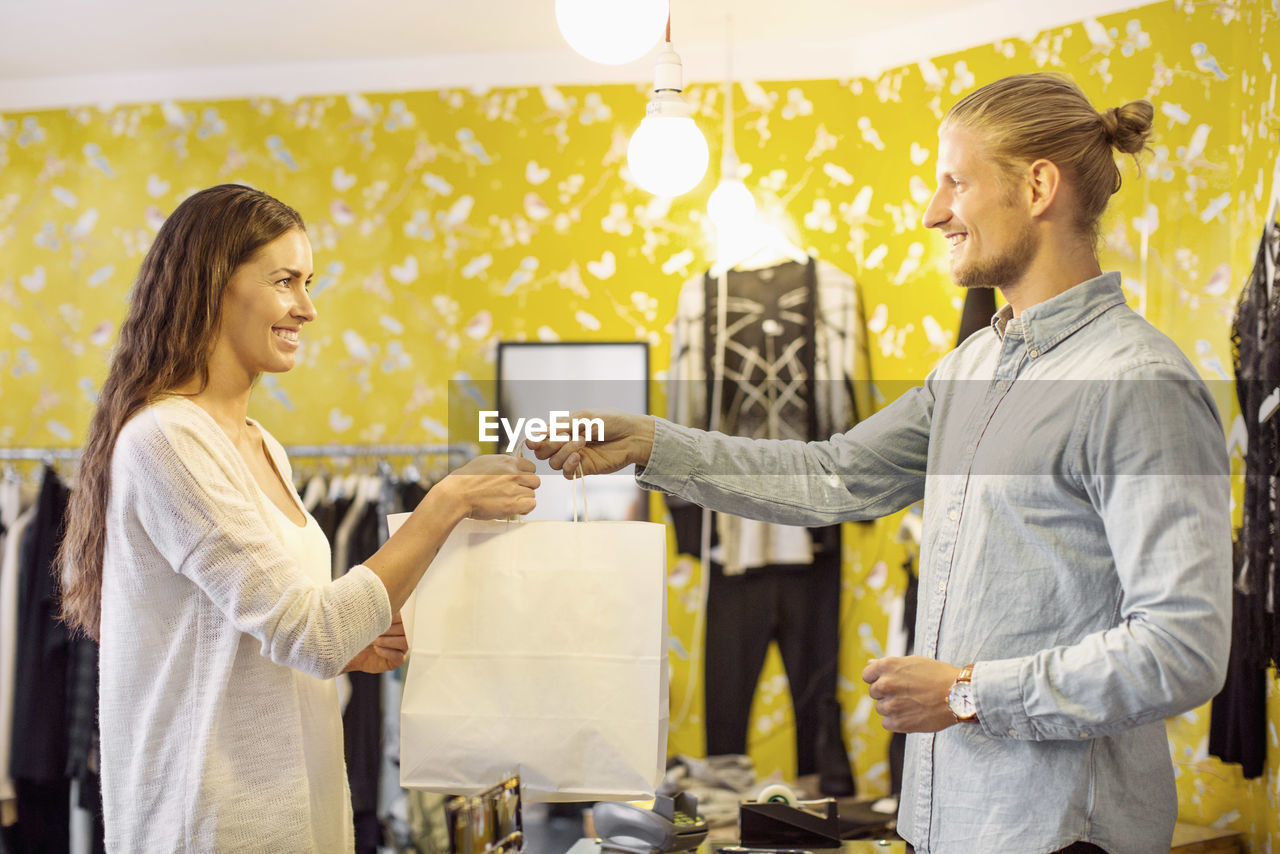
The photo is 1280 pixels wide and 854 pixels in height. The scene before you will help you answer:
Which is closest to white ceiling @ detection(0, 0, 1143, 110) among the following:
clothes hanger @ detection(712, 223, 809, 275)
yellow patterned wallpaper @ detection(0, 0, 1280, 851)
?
yellow patterned wallpaper @ detection(0, 0, 1280, 851)

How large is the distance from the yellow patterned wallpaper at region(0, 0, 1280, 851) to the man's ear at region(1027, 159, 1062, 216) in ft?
6.38

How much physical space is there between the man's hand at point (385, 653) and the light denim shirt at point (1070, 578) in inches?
30.4

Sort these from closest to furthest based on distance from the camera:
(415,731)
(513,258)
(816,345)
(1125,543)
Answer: (1125,543), (415,731), (816,345), (513,258)

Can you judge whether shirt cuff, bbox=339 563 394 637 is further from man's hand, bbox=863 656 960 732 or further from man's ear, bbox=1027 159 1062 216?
man's ear, bbox=1027 159 1062 216

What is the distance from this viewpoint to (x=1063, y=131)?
121 cm

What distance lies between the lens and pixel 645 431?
1.46 m

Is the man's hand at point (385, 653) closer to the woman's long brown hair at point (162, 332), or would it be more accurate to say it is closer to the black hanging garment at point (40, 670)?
the woman's long brown hair at point (162, 332)

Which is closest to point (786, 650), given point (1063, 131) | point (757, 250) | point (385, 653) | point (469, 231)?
point (757, 250)

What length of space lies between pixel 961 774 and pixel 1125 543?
1.09 feet

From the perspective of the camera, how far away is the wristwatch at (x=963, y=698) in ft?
3.56

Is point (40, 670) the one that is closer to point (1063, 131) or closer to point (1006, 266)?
point (1006, 266)

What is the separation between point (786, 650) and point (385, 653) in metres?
1.91

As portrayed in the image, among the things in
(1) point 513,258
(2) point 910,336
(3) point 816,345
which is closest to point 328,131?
(1) point 513,258

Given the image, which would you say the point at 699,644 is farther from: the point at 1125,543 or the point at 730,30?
the point at 1125,543
